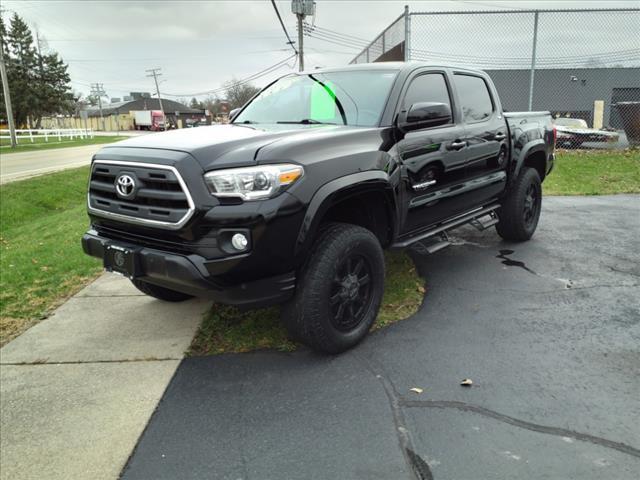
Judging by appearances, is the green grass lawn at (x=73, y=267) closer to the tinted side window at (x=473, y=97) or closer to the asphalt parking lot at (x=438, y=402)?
the asphalt parking lot at (x=438, y=402)

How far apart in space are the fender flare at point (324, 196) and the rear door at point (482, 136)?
5.16ft

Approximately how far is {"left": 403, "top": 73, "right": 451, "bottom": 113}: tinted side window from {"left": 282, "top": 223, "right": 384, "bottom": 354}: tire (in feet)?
4.28

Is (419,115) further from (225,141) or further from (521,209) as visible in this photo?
(521,209)

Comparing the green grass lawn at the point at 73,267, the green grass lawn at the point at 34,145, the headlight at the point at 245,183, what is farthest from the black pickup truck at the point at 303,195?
the green grass lawn at the point at 34,145

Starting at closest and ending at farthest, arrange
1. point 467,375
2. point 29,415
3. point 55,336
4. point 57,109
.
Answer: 1. point 29,415
2. point 467,375
3. point 55,336
4. point 57,109

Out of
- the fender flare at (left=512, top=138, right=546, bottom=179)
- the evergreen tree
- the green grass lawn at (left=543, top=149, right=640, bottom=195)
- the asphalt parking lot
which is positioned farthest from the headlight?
the evergreen tree

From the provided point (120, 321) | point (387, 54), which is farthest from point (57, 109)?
point (120, 321)

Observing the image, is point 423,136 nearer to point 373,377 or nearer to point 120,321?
point 373,377

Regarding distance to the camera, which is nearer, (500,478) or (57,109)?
(500,478)

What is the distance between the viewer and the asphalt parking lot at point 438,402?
2.38 meters

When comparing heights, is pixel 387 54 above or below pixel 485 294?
above

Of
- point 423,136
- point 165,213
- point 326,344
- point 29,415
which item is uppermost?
point 423,136

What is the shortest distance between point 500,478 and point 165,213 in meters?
2.15

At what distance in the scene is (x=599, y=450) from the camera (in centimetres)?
241
